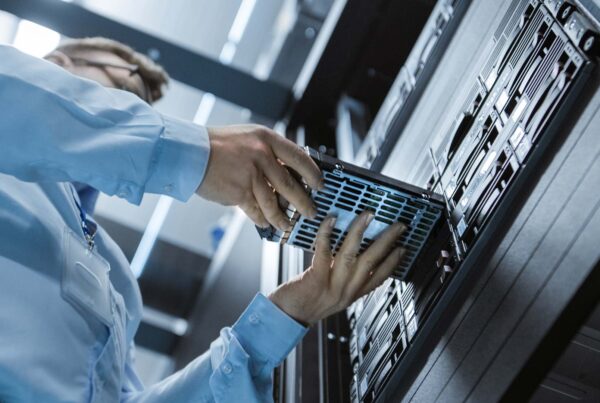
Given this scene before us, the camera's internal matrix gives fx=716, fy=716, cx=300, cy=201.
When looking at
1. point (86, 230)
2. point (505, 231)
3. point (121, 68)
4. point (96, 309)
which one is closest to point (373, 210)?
point (505, 231)

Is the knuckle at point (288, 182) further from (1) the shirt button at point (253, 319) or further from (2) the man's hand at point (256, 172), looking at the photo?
(1) the shirt button at point (253, 319)

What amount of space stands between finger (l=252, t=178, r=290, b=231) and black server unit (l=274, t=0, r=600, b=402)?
150mm

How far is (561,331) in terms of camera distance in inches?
28.6

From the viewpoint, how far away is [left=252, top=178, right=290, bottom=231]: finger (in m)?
1.08

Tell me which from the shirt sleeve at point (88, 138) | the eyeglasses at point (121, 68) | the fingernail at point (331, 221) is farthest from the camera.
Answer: the eyeglasses at point (121, 68)

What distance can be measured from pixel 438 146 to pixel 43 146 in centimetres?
65

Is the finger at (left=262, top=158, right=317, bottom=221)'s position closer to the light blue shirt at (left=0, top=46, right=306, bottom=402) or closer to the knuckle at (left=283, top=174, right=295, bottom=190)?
the knuckle at (left=283, top=174, right=295, bottom=190)

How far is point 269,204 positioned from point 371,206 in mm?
161

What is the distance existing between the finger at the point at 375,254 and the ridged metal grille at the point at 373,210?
0.02m

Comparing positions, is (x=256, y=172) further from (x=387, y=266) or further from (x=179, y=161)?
(x=387, y=266)

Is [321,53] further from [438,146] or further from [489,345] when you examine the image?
[489,345]

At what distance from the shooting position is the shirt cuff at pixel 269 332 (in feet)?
4.50

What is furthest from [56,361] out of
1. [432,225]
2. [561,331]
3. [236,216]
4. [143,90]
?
[236,216]

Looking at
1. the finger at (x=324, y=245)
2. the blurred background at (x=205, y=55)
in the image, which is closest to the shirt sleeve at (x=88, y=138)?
the finger at (x=324, y=245)
